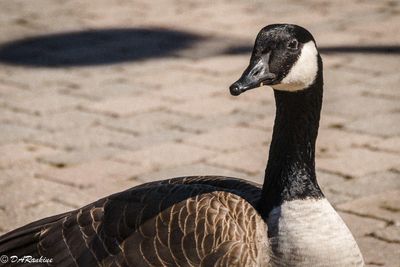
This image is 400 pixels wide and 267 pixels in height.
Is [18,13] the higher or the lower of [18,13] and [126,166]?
the higher

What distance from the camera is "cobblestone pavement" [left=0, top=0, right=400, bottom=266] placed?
5.38m

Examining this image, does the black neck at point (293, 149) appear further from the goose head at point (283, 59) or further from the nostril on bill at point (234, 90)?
the nostril on bill at point (234, 90)

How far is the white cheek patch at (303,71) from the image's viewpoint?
3480 mm

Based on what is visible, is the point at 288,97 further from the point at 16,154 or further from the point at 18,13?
the point at 18,13

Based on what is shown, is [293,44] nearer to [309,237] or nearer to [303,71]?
[303,71]

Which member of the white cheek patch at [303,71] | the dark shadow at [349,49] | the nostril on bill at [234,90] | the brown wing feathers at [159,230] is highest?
the white cheek patch at [303,71]

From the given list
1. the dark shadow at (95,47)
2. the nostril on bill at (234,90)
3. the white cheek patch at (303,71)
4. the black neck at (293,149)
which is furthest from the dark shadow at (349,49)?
the nostril on bill at (234,90)

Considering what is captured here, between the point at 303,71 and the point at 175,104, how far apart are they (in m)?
3.54

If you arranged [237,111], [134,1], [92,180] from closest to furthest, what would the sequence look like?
[92,180], [237,111], [134,1]

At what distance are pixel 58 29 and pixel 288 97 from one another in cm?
622

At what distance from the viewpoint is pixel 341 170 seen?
18.4ft

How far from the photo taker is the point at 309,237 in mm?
3459

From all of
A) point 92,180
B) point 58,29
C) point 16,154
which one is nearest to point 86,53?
point 58,29

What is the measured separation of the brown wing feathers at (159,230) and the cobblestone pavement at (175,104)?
1119 mm
